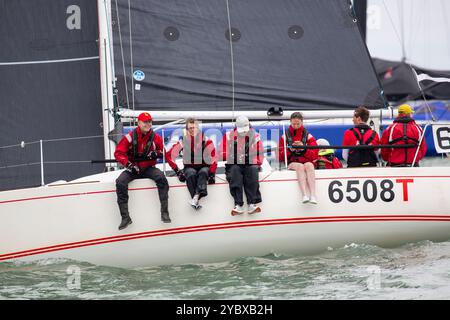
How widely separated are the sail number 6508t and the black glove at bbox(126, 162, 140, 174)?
1.94 m

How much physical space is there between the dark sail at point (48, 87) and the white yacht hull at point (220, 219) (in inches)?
70.9

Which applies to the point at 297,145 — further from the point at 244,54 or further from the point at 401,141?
the point at 244,54

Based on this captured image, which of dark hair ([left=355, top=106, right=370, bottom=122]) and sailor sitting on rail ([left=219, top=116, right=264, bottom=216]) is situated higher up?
dark hair ([left=355, top=106, right=370, bottom=122])

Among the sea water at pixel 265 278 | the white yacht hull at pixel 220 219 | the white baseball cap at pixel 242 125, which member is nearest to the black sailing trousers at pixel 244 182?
the white yacht hull at pixel 220 219

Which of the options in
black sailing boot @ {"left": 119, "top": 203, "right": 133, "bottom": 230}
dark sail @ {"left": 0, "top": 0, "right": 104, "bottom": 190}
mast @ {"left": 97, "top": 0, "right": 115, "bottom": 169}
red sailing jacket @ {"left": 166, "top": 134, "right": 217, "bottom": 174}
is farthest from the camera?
dark sail @ {"left": 0, "top": 0, "right": 104, "bottom": 190}

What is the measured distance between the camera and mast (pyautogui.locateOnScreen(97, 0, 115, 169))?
33.9 ft

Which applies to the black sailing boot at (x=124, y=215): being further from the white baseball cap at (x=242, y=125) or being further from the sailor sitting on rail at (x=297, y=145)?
the sailor sitting on rail at (x=297, y=145)

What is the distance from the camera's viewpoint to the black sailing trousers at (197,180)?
9.02m

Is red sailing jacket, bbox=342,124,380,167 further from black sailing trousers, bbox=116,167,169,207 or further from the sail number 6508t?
black sailing trousers, bbox=116,167,169,207

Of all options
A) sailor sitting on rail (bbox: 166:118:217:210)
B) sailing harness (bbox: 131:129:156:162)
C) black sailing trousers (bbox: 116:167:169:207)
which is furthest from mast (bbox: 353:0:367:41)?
black sailing trousers (bbox: 116:167:169:207)

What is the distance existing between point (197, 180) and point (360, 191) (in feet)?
5.44

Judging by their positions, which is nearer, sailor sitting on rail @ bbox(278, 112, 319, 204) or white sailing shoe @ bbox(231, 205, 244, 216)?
white sailing shoe @ bbox(231, 205, 244, 216)

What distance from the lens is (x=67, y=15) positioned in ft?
36.6
